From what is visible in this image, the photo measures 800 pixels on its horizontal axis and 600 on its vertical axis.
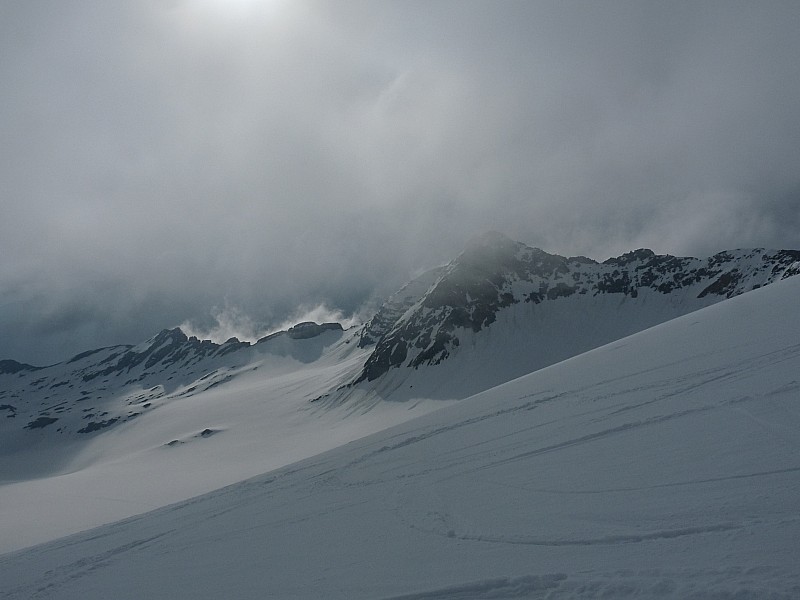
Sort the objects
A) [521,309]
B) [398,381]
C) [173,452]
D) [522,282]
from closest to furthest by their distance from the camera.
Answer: [173,452] → [398,381] → [521,309] → [522,282]

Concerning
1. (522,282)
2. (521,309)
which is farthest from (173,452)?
(522,282)

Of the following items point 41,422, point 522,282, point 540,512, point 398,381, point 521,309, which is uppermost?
point 41,422

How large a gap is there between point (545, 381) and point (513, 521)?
1896 centimetres

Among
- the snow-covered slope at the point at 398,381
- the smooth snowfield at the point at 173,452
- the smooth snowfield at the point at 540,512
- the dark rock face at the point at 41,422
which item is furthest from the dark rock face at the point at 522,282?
the dark rock face at the point at 41,422

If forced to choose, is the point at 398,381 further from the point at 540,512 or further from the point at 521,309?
the point at 540,512

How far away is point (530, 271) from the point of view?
158 meters

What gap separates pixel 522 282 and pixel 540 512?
486ft

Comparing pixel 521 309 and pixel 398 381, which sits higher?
pixel 521 309

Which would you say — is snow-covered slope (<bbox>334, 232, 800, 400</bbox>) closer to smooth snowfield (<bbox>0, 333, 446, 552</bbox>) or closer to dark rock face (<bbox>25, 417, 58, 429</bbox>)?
smooth snowfield (<bbox>0, 333, 446, 552</bbox>)

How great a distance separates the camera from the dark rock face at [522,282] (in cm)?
12825

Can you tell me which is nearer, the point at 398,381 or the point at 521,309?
the point at 398,381

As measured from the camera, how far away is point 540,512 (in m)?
10.0

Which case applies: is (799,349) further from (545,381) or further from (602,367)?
(545,381)

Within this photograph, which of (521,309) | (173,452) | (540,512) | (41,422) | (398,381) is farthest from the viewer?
(41,422)
